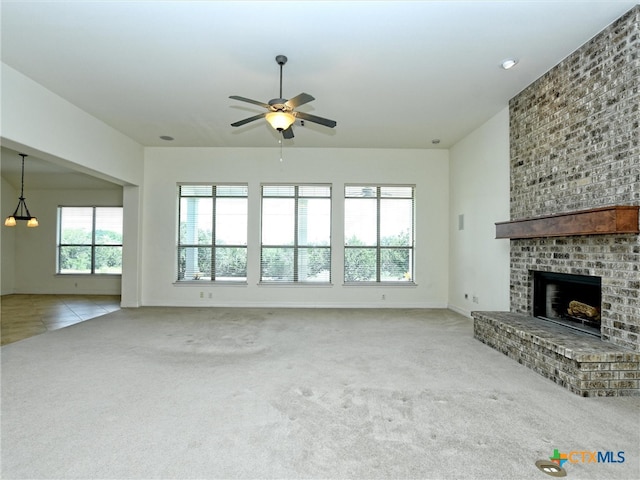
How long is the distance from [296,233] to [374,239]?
5.44 feet

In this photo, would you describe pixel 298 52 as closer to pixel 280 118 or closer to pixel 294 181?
pixel 280 118

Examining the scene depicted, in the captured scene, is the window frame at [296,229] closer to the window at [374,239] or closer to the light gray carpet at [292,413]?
the window at [374,239]

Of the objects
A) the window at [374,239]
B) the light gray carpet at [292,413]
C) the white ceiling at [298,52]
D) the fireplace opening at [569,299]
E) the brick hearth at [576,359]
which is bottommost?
the light gray carpet at [292,413]

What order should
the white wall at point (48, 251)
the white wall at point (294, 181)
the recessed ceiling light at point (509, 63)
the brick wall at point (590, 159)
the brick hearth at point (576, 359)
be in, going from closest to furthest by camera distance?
the brick hearth at point (576, 359) → the brick wall at point (590, 159) → the recessed ceiling light at point (509, 63) → the white wall at point (294, 181) → the white wall at point (48, 251)

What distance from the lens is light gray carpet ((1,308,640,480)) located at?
2.02 m

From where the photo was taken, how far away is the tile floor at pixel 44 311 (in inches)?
210

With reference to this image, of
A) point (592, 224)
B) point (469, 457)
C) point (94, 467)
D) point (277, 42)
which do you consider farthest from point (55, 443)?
point (592, 224)

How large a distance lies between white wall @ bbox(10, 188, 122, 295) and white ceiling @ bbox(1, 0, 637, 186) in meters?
4.80

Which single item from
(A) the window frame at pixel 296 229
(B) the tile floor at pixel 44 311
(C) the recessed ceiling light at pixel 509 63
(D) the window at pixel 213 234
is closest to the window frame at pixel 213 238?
(D) the window at pixel 213 234

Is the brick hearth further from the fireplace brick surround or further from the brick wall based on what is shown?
the brick wall

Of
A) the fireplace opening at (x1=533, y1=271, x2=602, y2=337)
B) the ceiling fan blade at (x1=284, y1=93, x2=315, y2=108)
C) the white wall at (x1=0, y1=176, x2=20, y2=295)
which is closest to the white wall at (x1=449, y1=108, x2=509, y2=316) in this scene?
the fireplace opening at (x1=533, y1=271, x2=602, y2=337)

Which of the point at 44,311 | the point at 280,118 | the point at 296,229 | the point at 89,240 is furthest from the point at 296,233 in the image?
the point at 89,240

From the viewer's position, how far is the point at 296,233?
7.48 metres

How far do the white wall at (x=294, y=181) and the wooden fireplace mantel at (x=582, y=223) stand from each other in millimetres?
2885
